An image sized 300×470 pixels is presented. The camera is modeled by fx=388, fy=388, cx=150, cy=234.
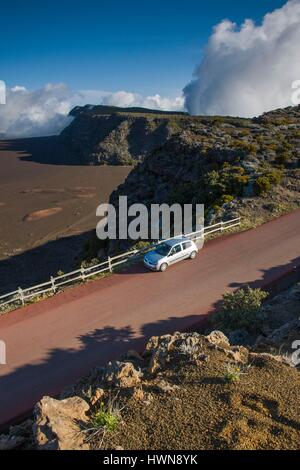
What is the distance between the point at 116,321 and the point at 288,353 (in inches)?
262

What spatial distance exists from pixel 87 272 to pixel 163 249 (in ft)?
15.4

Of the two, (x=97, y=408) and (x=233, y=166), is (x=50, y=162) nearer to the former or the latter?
(x=233, y=166)

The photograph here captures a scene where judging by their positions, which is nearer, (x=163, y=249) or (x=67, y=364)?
(x=67, y=364)

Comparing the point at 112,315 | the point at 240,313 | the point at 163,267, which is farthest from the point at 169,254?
the point at 240,313

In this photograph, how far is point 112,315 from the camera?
15656 mm

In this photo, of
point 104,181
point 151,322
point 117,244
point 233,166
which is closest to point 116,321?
point 151,322

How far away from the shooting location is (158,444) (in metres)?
7.15

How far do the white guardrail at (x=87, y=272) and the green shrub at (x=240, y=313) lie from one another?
7.08 meters

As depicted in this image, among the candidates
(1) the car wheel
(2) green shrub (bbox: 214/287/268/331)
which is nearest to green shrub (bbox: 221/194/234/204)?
(1) the car wheel

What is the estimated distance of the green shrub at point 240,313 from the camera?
539 inches

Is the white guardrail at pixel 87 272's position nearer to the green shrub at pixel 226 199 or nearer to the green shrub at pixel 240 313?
the green shrub at pixel 226 199

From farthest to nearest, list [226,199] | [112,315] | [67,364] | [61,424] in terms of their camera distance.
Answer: [226,199] < [112,315] < [67,364] < [61,424]

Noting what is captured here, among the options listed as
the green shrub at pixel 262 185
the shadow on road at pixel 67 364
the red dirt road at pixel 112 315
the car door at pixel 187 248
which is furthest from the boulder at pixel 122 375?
the green shrub at pixel 262 185

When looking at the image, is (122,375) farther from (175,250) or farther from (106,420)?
(175,250)
